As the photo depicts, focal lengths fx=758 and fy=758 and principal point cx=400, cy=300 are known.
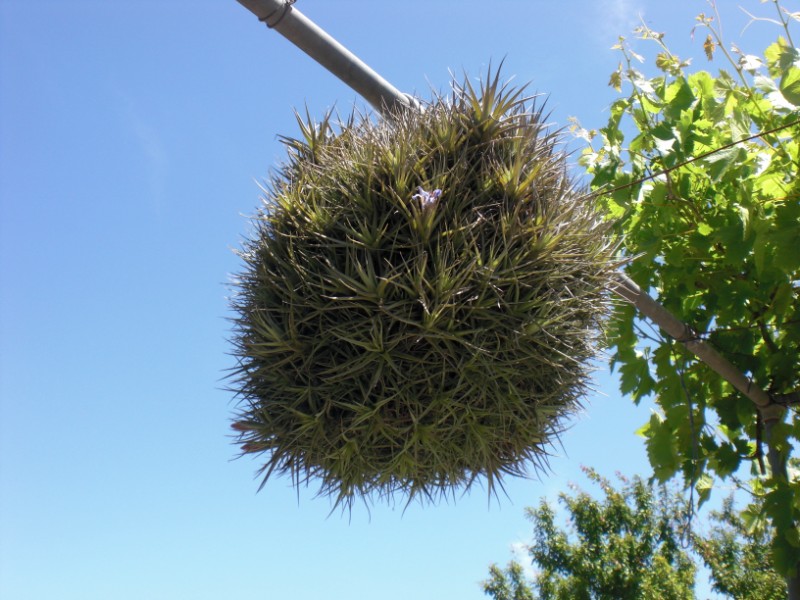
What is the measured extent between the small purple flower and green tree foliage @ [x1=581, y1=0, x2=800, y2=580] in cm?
166

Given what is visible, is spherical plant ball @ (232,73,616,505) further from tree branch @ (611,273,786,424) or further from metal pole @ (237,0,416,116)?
tree branch @ (611,273,786,424)

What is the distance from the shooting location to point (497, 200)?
1.70m

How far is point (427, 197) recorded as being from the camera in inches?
61.9

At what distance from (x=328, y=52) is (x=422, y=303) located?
72 centimetres

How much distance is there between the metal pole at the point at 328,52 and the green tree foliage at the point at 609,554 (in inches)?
351

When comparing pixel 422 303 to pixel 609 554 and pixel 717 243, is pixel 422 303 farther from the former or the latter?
pixel 609 554

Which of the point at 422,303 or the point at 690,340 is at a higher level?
the point at 690,340

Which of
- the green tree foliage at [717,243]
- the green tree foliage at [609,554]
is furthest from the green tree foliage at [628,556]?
the green tree foliage at [717,243]

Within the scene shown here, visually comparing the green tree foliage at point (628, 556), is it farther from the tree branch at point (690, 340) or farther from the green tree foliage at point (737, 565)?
the tree branch at point (690, 340)

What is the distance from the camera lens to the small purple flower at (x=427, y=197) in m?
1.57

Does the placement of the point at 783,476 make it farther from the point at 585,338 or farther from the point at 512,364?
the point at 512,364

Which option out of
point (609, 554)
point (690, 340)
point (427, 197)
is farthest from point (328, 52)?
point (609, 554)

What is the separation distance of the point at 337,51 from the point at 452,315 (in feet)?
2.45

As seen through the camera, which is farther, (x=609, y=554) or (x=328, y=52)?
(x=609, y=554)
